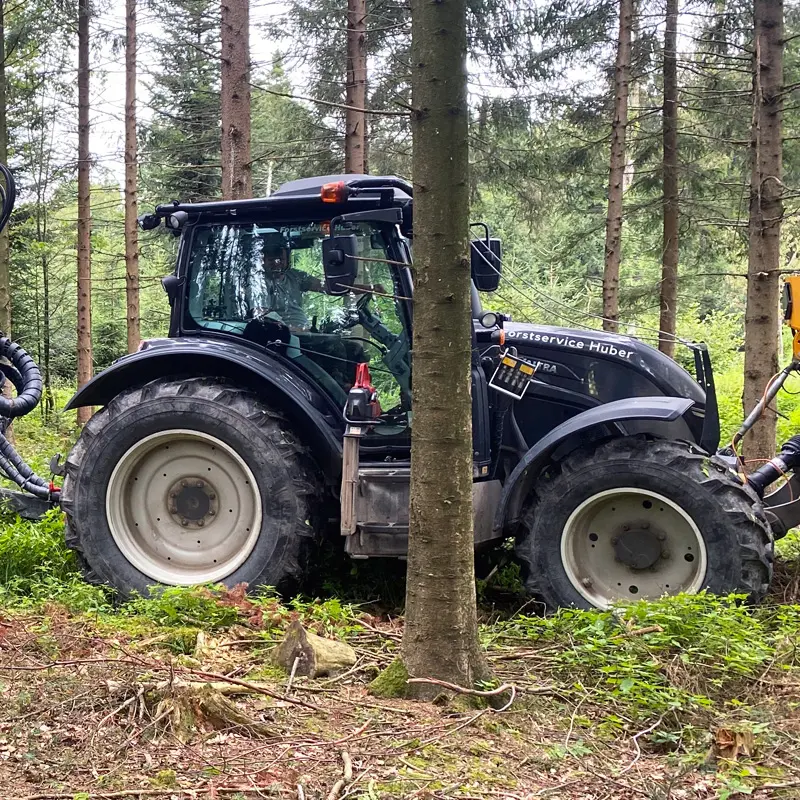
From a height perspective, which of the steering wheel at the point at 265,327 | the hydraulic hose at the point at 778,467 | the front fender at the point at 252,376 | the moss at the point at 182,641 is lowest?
the moss at the point at 182,641

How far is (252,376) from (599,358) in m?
2.27

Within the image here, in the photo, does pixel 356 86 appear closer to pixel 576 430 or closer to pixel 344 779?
pixel 576 430

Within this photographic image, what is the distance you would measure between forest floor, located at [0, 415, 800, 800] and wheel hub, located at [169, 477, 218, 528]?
758mm

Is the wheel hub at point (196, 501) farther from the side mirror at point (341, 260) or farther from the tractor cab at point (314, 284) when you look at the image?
the side mirror at point (341, 260)

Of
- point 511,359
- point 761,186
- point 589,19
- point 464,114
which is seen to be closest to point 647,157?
point 589,19

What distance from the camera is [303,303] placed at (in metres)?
5.48

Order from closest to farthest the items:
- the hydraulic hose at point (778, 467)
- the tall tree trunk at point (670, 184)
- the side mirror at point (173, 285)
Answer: the hydraulic hose at point (778, 467) < the side mirror at point (173, 285) < the tall tree trunk at point (670, 184)

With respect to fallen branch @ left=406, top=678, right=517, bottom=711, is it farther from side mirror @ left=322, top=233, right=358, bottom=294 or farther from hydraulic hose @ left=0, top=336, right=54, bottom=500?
hydraulic hose @ left=0, top=336, right=54, bottom=500

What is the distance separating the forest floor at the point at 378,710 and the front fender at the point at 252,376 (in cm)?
109

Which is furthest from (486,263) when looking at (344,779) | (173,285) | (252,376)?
(344,779)

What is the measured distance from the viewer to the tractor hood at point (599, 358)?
5535 millimetres

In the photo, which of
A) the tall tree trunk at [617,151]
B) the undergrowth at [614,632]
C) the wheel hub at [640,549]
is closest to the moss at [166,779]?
the undergrowth at [614,632]

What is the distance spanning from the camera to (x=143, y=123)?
19.6 metres

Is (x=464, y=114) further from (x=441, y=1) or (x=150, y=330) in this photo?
(x=150, y=330)
